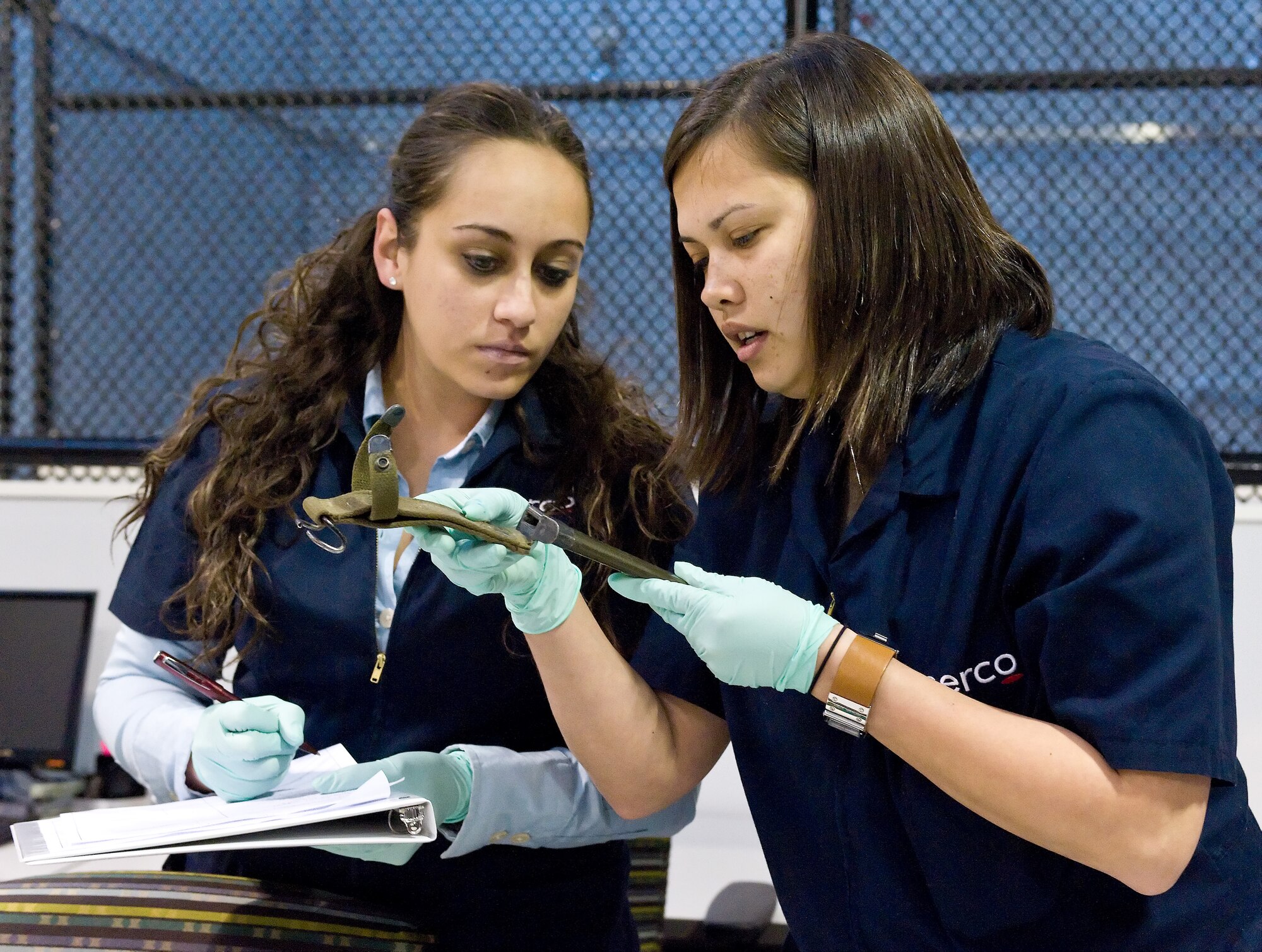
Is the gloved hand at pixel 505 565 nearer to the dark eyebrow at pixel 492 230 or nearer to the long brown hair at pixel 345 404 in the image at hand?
the long brown hair at pixel 345 404

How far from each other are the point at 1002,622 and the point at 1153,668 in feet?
0.47

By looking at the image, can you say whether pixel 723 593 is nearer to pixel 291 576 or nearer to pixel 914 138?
pixel 914 138

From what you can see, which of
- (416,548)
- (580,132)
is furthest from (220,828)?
(580,132)

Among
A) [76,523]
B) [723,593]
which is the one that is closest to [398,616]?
[723,593]

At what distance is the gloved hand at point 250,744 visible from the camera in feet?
3.69

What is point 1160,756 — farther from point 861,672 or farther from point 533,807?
point 533,807

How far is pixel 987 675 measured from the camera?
97cm

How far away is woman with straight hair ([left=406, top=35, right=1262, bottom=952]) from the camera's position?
866mm

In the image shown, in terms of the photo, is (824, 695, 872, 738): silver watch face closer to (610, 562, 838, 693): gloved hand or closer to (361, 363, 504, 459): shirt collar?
(610, 562, 838, 693): gloved hand

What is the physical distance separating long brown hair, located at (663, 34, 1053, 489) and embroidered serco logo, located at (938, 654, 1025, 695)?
0.70ft

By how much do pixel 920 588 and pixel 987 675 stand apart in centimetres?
9

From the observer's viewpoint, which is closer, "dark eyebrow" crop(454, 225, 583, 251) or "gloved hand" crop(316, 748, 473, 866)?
"gloved hand" crop(316, 748, 473, 866)

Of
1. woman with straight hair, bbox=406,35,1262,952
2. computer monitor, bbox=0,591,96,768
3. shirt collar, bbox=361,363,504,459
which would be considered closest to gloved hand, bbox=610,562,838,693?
woman with straight hair, bbox=406,35,1262,952

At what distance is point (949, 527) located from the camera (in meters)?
1.01
